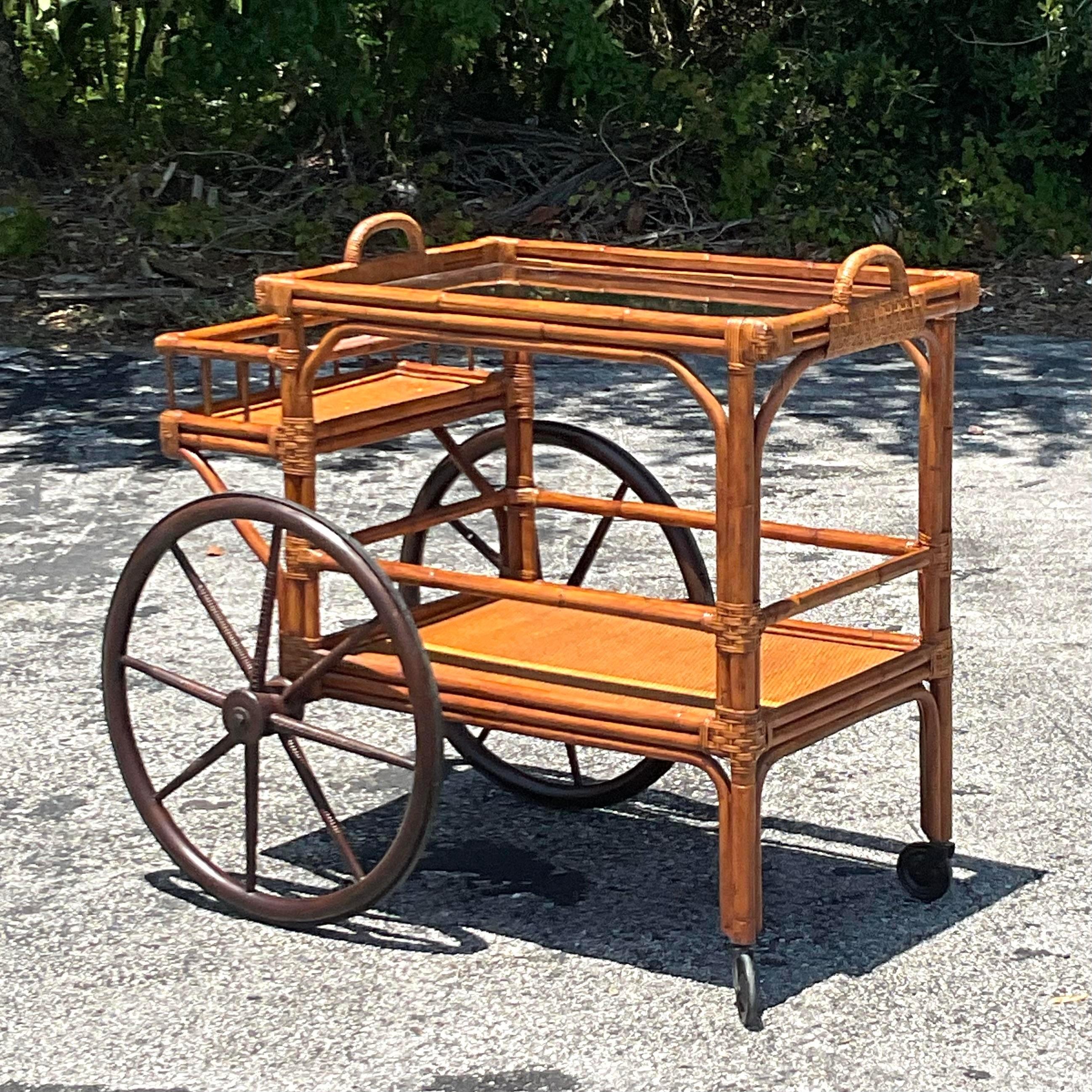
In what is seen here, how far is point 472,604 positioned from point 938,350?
1113 mm

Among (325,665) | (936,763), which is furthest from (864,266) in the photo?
(325,665)

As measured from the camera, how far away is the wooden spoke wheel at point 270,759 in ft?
12.2

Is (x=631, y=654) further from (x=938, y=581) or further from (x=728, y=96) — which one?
(x=728, y=96)

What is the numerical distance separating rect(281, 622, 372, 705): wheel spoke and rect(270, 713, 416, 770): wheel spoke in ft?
0.13

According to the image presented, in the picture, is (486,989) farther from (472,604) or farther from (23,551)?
(23,551)

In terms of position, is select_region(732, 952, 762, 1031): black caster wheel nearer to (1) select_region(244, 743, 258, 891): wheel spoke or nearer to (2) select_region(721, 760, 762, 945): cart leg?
(2) select_region(721, 760, 762, 945): cart leg

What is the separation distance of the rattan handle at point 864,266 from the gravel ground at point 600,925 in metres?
1.15

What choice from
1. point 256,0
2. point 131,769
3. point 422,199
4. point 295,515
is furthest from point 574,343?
point 422,199

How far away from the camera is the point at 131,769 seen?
417 cm

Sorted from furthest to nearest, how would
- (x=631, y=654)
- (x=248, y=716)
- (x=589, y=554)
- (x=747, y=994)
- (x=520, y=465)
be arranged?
(x=589, y=554)
(x=520, y=465)
(x=631, y=654)
(x=248, y=716)
(x=747, y=994)

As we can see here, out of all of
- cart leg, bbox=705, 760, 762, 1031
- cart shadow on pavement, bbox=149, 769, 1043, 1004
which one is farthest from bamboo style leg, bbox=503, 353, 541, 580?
cart leg, bbox=705, 760, 762, 1031

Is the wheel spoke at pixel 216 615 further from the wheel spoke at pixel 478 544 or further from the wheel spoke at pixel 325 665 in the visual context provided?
the wheel spoke at pixel 478 544

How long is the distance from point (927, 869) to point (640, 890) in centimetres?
54

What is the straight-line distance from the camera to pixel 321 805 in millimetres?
3914
